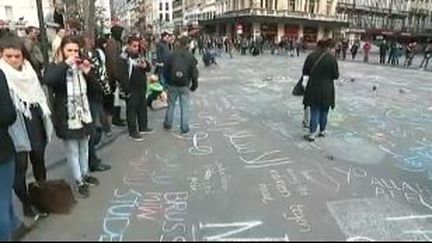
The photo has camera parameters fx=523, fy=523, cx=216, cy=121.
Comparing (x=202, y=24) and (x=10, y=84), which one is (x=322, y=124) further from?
(x=202, y=24)

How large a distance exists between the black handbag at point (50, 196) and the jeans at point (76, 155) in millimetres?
439

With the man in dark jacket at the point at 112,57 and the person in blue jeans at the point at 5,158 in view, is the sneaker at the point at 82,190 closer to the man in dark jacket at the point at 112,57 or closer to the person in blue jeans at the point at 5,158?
the person in blue jeans at the point at 5,158

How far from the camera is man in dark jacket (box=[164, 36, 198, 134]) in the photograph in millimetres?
9195

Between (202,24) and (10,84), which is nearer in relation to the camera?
(10,84)

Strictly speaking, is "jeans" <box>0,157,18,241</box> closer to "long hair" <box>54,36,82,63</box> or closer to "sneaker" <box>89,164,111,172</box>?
"long hair" <box>54,36,82,63</box>

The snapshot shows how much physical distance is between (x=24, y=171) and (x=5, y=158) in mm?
768

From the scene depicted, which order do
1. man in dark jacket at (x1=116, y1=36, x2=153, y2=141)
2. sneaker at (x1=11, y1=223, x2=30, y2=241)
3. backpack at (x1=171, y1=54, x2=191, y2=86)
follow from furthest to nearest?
backpack at (x1=171, y1=54, x2=191, y2=86) < man in dark jacket at (x1=116, y1=36, x2=153, y2=141) < sneaker at (x1=11, y1=223, x2=30, y2=241)

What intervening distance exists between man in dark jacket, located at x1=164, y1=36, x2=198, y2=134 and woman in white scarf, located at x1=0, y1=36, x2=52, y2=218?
13.3 feet

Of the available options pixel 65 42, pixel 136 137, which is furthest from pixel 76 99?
pixel 136 137

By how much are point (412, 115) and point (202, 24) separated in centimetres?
8023

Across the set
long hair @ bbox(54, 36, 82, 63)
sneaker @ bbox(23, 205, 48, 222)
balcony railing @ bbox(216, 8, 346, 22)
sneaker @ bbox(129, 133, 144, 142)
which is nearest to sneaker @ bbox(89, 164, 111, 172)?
sneaker @ bbox(23, 205, 48, 222)

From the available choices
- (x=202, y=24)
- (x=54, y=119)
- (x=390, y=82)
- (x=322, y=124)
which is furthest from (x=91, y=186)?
(x=202, y=24)

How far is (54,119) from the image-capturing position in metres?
5.69

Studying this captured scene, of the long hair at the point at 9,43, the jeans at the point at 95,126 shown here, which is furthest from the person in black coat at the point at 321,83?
the long hair at the point at 9,43
